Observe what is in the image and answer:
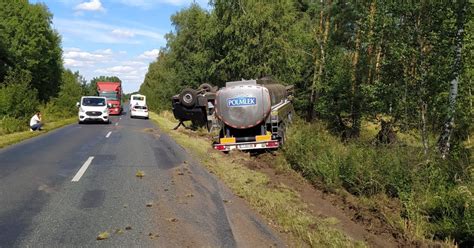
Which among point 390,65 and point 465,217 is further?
point 390,65

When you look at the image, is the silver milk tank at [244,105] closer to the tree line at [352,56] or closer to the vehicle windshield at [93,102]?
the tree line at [352,56]

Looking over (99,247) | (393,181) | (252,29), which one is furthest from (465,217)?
(252,29)

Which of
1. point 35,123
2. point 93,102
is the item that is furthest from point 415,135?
point 93,102

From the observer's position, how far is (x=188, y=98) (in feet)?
79.8

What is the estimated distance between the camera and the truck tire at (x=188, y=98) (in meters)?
24.2

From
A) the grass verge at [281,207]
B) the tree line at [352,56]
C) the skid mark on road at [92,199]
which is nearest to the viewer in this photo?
the grass verge at [281,207]

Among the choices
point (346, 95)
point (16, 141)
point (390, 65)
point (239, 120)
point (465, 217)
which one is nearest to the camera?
point (465, 217)

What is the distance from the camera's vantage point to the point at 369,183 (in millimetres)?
9148

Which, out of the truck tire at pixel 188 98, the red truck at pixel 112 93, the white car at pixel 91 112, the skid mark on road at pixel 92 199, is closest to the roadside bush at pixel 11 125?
the white car at pixel 91 112

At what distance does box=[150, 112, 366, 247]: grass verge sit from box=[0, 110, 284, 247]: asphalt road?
0.27 meters

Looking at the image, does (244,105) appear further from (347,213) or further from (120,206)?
(120,206)

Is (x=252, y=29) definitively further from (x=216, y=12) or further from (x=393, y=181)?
(x=393, y=181)

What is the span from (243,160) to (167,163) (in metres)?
2.73

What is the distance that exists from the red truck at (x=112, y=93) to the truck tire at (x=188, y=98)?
28311mm
